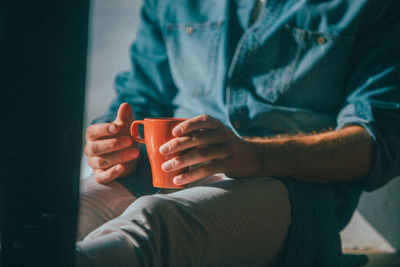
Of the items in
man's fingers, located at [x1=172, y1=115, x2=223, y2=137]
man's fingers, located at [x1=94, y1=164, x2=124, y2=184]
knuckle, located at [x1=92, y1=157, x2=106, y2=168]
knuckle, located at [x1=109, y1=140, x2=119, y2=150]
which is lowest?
man's fingers, located at [x1=94, y1=164, x2=124, y2=184]

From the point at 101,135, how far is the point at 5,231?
365mm

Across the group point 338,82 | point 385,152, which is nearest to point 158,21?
point 338,82

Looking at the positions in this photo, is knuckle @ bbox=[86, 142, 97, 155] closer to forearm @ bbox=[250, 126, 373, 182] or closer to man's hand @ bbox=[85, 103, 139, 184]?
man's hand @ bbox=[85, 103, 139, 184]

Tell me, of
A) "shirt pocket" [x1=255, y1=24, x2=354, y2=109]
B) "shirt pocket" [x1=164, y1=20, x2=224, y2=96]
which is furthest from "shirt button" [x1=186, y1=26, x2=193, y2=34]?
"shirt pocket" [x1=255, y1=24, x2=354, y2=109]

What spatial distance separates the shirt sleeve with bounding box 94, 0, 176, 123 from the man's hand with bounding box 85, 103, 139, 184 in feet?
1.21

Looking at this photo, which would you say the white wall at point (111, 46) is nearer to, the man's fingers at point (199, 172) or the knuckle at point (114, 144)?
the knuckle at point (114, 144)

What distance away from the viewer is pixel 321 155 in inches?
29.3

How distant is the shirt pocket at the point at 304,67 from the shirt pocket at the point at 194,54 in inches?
5.9

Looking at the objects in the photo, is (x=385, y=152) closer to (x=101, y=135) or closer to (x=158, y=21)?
(x=101, y=135)

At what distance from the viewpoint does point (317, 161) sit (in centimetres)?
74

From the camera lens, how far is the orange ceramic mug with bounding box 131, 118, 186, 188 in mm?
556

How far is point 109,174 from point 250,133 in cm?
39

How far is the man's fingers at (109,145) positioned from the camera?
0.65 metres

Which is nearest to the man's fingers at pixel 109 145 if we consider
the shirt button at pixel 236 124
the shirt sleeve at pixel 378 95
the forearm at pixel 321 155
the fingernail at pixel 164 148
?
the fingernail at pixel 164 148
